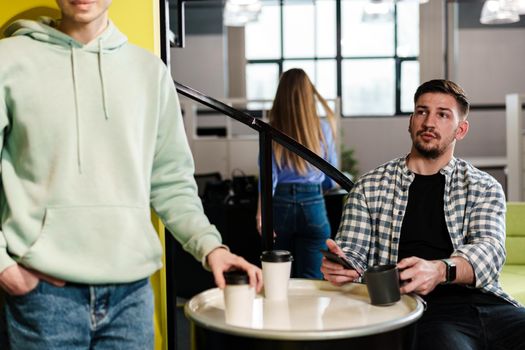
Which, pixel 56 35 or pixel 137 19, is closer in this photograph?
pixel 56 35

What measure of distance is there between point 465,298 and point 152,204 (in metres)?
1.03

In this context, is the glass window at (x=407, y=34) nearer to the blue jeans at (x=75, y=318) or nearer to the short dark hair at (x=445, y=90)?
the short dark hair at (x=445, y=90)

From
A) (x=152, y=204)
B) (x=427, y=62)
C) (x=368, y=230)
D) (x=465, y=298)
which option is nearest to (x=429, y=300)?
(x=465, y=298)

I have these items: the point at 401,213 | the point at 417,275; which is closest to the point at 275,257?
the point at 417,275

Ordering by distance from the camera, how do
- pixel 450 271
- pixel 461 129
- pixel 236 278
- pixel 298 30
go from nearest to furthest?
pixel 236 278, pixel 450 271, pixel 461 129, pixel 298 30

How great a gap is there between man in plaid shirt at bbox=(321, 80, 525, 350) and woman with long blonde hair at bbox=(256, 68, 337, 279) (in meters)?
1.73

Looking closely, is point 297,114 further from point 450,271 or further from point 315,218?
point 450,271

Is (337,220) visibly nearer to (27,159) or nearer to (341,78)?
(27,159)

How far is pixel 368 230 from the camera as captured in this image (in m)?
2.45

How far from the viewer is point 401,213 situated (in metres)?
2.43

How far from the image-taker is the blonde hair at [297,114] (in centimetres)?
428

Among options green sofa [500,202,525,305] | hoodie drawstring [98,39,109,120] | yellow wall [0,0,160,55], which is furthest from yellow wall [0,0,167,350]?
green sofa [500,202,525,305]

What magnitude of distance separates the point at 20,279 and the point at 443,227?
136 cm

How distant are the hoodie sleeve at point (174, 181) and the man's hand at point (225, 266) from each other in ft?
0.21
